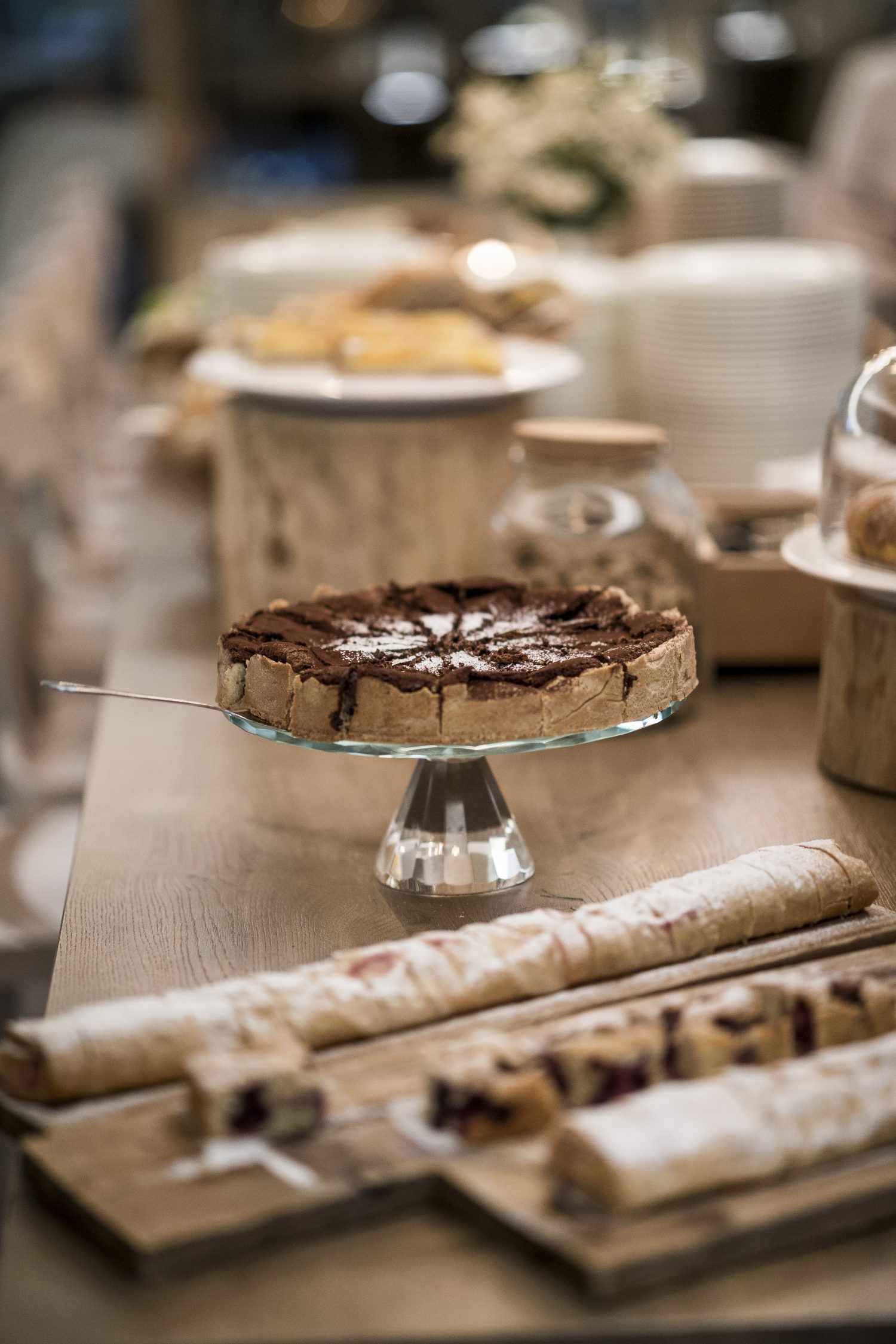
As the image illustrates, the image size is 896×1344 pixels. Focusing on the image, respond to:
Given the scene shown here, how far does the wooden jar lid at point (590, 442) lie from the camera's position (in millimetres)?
1362

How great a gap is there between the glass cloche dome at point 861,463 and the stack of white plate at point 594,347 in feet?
2.28

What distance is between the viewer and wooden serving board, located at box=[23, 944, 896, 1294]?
2.18 feet

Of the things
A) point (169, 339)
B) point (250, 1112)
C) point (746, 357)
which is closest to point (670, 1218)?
point (250, 1112)

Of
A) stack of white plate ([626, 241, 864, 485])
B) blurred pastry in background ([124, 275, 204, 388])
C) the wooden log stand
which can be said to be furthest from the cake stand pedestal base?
blurred pastry in background ([124, 275, 204, 388])

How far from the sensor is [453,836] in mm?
1049

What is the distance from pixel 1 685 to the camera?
2.03 m

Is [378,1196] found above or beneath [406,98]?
above

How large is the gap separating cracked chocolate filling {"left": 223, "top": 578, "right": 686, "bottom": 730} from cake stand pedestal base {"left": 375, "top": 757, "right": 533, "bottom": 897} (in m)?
0.08

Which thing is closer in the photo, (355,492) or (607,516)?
(607,516)

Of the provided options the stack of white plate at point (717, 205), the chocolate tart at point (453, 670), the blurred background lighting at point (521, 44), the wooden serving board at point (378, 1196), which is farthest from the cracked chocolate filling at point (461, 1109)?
the blurred background lighting at point (521, 44)

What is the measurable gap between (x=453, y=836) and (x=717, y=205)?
200cm

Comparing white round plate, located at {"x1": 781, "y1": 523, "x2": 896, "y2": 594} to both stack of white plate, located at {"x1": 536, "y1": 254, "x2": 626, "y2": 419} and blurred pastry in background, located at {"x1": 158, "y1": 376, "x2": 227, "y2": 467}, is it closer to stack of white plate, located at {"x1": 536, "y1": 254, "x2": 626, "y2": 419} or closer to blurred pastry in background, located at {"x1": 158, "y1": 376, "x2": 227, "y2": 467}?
stack of white plate, located at {"x1": 536, "y1": 254, "x2": 626, "y2": 419}

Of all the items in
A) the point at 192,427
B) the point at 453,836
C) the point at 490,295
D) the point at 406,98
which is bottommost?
the point at 406,98

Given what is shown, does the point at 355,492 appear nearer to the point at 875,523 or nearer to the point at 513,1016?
the point at 875,523
